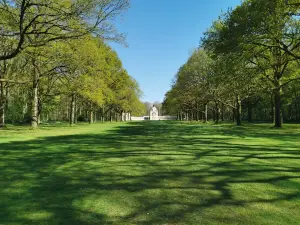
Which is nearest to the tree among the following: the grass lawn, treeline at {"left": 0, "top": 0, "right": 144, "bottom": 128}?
treeline at {"left": 0, "top": 0, "right": 144, "bottom": 128}

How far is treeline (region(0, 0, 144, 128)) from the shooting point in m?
14.1

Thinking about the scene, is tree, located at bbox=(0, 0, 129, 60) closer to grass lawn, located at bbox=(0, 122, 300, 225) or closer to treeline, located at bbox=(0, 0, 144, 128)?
treeline, located at bbox=(0, 0, 144, 128)

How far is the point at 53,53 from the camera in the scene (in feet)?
76.6

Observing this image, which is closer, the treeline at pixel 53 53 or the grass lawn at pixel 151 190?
the grass lawn at pixel 151 190

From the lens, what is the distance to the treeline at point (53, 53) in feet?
46.3

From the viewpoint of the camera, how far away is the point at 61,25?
48.3 ft

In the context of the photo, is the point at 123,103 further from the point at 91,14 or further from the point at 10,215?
the point at 10,215

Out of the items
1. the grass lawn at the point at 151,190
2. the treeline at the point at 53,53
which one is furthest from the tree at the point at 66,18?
the grass lawn at the point at 151,190

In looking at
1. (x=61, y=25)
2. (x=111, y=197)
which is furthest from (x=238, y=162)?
(x=61, y=25)

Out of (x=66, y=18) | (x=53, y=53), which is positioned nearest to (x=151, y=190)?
(x=66, y=18)

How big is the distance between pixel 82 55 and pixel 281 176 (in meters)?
22.8

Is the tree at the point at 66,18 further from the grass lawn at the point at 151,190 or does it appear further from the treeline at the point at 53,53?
the grass lawn at the point at 151,190

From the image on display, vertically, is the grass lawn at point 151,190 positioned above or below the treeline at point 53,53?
below

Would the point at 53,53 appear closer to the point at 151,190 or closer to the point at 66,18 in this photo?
the point at 66,18
